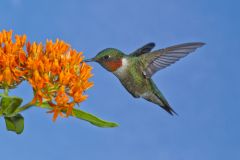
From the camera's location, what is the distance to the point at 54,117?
5039mm

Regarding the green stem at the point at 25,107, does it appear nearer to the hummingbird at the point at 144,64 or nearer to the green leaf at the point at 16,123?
the green leaf at the point at 16,123

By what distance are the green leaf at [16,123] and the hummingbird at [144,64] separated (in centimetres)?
159

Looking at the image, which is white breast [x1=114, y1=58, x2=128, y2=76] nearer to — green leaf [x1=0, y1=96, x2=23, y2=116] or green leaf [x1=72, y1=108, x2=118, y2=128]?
green leaf [x1=72, y1=108, x2=118, y2=128]

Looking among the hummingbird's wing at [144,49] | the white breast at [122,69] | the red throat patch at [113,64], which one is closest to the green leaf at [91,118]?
the red throat patch at [113,64]

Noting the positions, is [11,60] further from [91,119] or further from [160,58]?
[160,58]

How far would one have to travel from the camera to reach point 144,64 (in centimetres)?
743

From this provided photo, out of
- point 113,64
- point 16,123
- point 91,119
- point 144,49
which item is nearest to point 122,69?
point 113,64

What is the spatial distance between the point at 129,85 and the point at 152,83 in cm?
92

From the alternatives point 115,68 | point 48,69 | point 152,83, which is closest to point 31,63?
point 48,69

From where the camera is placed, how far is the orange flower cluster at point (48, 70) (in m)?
5.20

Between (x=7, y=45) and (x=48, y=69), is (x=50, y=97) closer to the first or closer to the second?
(x=48, y=69)

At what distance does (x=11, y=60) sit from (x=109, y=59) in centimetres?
160

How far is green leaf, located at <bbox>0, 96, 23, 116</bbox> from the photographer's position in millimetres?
5082

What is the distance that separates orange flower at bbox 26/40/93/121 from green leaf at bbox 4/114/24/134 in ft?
1.85
